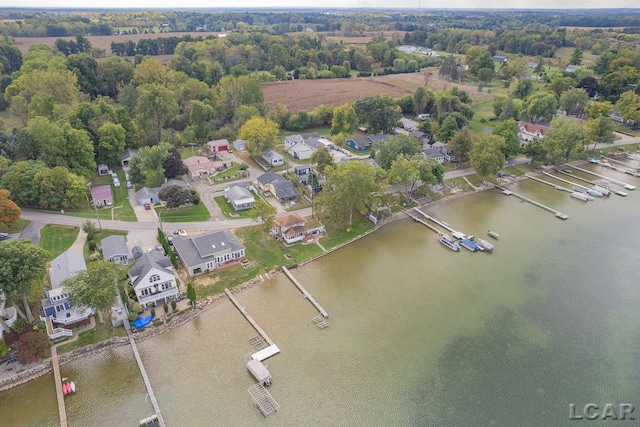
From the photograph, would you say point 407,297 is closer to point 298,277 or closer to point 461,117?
point 298,277

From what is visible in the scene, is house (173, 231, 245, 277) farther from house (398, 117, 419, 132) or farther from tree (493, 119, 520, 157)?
house (398, 117, 419, 132)

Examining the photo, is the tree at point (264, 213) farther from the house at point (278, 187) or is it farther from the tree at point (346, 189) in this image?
the house at point (278, 187)

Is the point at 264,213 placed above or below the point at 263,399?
above

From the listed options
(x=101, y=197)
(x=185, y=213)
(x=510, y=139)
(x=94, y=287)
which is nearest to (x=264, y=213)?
(x=185, y=213)

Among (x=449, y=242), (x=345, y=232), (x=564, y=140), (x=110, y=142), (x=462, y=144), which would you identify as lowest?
(x=449, y=242)

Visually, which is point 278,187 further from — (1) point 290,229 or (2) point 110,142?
(2) point 110,142

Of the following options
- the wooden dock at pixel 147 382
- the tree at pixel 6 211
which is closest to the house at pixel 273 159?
the tree at pixel 6 211
